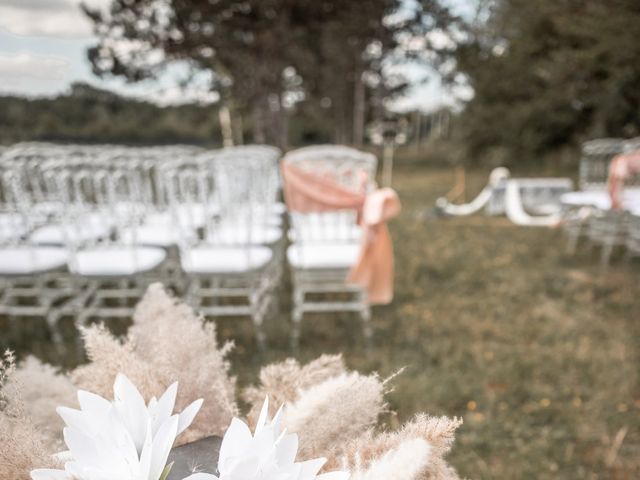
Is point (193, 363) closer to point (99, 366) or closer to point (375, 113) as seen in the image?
A: point (99, 366)

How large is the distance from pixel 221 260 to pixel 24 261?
104 cm

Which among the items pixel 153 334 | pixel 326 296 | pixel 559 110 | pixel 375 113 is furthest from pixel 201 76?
pixel 375 113

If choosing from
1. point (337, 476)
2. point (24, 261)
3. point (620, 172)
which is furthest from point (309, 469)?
point (620, 172)

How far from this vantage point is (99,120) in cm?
668

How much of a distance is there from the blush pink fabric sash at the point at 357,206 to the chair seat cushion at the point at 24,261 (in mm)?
1336

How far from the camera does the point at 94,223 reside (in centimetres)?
371

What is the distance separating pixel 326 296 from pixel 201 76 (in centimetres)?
745

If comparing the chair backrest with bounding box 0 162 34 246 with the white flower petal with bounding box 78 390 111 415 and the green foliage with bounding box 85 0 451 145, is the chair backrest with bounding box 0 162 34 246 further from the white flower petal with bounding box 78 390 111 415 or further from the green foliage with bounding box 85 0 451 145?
the green foliage with bounding box 85 0 451 145

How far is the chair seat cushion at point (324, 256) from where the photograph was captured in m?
2.86

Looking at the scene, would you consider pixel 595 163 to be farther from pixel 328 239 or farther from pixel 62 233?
pixel 62 233

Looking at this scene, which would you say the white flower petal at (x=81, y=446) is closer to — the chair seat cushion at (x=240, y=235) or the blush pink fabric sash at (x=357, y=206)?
the blush pink fabric sash at (x=357, y=206)

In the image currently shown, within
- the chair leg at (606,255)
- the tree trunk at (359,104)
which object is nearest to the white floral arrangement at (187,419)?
the chair leg at (606,255)

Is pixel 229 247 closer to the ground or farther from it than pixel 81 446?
closer to the ground

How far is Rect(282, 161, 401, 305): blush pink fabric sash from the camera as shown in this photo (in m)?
2.76
